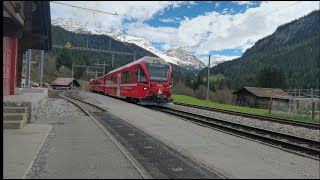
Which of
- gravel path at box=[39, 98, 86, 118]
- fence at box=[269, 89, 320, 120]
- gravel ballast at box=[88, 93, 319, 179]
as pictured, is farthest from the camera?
fence at box=[269, 89, 320, 120]

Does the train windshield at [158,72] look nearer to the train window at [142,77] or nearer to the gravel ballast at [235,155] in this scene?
the train window at [142,77]

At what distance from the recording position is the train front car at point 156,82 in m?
25.6

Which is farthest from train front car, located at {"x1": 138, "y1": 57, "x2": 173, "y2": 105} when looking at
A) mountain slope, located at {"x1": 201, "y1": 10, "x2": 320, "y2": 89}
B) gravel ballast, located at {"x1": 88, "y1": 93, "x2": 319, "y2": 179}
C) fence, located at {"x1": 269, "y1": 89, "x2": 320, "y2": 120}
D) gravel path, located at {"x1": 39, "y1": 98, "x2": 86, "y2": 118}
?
mountain slope, located at {"x1": 201, "y1": 10, "x2": 320, "y2": 89}

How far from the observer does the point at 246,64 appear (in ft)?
596

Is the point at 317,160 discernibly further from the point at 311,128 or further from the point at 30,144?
the point at 311,128

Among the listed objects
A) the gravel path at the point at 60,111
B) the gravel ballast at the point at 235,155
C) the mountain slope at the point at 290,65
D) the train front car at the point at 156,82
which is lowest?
the gravel ballast at the point at 235,155

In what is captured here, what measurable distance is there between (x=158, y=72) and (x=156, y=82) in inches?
34.1

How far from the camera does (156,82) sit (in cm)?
2572

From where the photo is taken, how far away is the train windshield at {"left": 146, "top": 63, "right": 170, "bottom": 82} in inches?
1020

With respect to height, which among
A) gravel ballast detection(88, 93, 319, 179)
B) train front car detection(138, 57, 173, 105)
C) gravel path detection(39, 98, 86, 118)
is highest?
train front car detection(138, 57, 173, 105)

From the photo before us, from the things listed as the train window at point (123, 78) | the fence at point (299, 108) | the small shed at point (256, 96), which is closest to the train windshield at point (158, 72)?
the train window at point (123, 78)

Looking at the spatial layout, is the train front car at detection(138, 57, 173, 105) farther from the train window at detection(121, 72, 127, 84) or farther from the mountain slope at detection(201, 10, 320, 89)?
the mountain slope at detection(201, 10, 320, 89)

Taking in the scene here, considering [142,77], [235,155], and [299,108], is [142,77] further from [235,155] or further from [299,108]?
[235,155]

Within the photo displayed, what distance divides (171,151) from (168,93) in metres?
16.8
